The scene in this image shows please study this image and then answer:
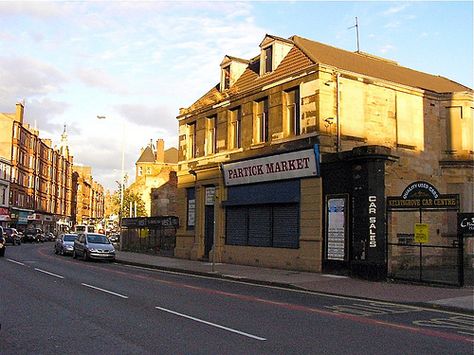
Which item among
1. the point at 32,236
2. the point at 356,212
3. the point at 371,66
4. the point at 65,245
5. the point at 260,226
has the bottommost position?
the point at 32,236

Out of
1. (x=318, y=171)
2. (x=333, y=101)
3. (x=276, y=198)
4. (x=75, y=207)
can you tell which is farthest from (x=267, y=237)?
(x=75, y=207)

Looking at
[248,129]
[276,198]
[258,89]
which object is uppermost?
[258,89]

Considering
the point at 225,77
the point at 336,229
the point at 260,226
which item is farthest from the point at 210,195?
the point at 336,229

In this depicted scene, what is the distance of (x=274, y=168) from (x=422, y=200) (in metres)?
7.89

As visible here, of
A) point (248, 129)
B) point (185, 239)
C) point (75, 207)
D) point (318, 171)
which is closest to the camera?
point (318, 171)

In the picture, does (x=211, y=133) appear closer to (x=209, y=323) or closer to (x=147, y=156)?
(x=209, y=323)

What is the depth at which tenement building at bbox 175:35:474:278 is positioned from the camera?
20.1m

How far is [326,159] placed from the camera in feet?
71.2

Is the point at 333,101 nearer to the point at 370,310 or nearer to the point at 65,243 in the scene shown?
the point at 370,310

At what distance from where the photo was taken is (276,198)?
24391 mm

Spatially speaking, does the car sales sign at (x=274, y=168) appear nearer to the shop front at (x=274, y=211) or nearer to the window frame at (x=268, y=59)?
the shop front at (x=274, y=211)

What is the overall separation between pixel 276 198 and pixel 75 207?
10487 cm

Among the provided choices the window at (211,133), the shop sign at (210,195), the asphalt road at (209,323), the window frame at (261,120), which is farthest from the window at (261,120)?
the asphalt road at (209,323)

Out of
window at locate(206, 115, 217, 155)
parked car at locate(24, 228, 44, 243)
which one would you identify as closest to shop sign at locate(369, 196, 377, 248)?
window at locate(206, 115, 217, 155)
